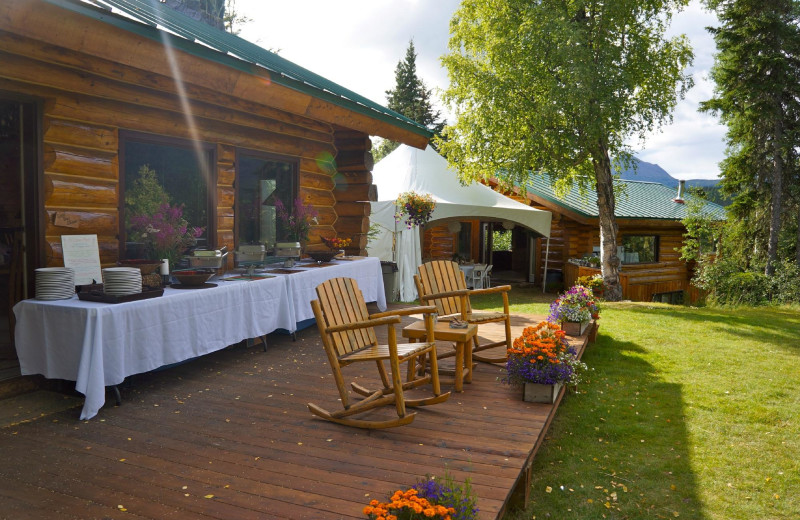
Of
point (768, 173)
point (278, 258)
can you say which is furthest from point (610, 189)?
point (278, 258)

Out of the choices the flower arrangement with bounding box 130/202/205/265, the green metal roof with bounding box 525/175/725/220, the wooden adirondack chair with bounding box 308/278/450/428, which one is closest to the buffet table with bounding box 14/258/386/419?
the flower arrangement with bounding box 130/202/205/265

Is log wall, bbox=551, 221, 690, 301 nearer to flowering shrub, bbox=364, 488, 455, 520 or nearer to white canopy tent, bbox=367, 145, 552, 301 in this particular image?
white canopy tent, bbox=367, 145, 552, 301

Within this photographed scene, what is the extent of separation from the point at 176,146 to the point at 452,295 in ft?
10.4

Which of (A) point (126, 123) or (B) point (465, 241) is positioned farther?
(B) point (465, 241)

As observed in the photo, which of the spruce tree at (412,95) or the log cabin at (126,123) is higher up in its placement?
the spruce tree at (412,95)

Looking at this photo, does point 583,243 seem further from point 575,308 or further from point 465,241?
point 575,308

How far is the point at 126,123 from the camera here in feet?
15.9

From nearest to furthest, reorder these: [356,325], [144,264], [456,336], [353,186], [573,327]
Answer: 1. [356,325]
2. [456,336]
3. [144,264]
4. [573,327]
5. [353,186]

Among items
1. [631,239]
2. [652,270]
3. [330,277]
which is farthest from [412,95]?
[330,277]

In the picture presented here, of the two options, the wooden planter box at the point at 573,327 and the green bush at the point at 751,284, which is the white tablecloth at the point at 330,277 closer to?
the wooden planter box at the point at 573,327

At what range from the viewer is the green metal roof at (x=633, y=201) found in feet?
46.8

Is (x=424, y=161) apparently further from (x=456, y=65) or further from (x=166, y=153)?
(x=166, y=153)

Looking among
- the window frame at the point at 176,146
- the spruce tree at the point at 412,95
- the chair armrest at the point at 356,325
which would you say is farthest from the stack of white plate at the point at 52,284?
the spruce tree at the point at 412,95

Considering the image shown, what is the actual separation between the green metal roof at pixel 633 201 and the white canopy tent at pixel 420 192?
87.4 inches
